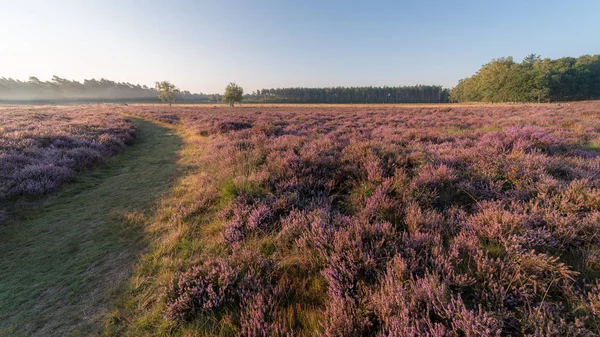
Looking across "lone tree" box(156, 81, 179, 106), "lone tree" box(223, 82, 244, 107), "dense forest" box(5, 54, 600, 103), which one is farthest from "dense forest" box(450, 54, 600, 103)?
"lone tree" box(156, 81, 179, 106)

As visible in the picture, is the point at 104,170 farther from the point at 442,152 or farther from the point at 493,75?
the point at 493,75

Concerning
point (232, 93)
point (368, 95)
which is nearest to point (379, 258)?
point (232, 93)

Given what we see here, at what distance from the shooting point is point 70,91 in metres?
104

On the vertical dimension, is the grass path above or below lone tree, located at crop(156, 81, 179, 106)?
below

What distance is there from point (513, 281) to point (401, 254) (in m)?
0.95

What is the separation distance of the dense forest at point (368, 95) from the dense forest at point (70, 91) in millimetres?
63811

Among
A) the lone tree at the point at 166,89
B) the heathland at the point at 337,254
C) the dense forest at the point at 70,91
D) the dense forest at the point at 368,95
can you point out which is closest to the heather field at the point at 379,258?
the heathland at the point at 337,254

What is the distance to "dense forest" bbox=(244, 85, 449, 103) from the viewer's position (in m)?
129

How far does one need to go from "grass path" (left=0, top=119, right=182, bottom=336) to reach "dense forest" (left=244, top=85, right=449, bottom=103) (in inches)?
5035

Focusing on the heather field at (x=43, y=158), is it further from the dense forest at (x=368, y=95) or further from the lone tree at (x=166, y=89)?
the dense forest at (x=368, y=95)

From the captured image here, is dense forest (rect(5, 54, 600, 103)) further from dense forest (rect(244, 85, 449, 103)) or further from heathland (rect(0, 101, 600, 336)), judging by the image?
heathland (rect(0, 101, 600, 336))

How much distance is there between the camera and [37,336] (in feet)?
7.68

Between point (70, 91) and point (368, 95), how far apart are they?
154128 mm

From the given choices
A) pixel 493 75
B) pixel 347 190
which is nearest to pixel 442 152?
pixel 347 190
